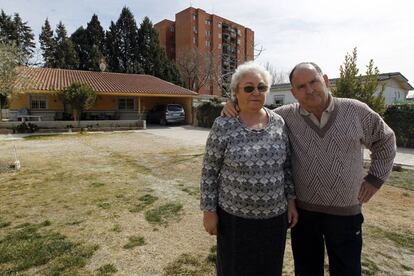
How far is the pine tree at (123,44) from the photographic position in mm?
46156

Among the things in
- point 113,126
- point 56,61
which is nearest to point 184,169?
point 113,126

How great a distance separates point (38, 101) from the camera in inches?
931

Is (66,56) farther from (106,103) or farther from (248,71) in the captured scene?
(248,71)

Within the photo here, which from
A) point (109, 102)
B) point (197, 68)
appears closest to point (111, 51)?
point (197, 68)

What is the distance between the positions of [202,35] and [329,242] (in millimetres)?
62478

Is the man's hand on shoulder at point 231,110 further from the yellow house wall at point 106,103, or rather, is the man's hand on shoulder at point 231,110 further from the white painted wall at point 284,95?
the yellow house wall at point 106,103

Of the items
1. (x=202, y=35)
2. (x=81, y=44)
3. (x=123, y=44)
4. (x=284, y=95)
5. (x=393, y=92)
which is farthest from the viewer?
(x=202, y=35)

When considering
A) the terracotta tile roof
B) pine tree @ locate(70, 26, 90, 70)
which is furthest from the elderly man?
pine tree @ locate(70, 26, 90, 70)

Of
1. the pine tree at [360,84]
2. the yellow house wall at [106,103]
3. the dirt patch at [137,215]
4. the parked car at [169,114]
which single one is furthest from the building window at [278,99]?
the dirt patch at [137,215]

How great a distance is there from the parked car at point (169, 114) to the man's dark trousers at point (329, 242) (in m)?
23.0

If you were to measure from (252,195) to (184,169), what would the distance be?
639 cm

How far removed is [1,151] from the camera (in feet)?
38.8

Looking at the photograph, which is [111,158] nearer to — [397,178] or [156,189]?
[156,189]

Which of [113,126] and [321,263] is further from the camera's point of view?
[113,126]
